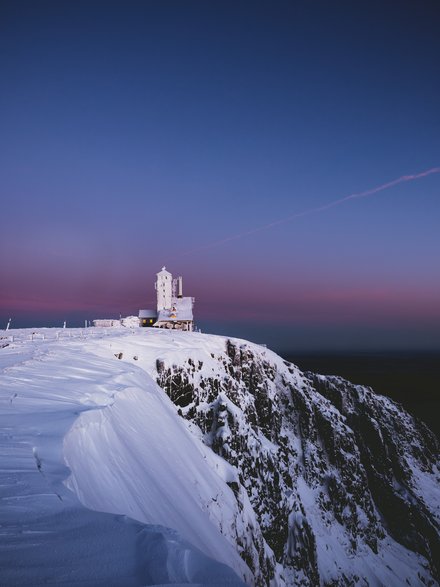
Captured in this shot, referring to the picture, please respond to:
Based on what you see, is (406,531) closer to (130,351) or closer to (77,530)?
(130,351)

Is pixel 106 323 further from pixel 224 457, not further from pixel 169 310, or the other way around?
pixel 224 457

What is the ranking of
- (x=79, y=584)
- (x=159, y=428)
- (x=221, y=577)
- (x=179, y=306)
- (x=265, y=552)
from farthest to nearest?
(x=179, y=306) → (x=265, y=552) → (x=159, y=428) → (x=221, y=577) → (x=79, y=584)

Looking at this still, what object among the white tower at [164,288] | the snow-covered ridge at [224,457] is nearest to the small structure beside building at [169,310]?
the white tower at [164,288]

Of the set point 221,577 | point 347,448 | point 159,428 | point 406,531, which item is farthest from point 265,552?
point 406,531

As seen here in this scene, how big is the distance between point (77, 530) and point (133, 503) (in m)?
2.30

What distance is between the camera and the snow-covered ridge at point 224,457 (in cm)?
486

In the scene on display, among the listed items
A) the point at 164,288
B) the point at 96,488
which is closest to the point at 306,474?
the point at 96,488

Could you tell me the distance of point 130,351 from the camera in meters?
21.8

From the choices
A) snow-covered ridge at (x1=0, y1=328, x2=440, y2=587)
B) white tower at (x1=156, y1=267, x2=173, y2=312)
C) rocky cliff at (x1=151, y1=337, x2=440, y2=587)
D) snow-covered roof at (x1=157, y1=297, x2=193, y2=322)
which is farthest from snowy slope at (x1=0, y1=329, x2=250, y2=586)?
white tower at (x1=156, y1=267, x2=173, y2=312)

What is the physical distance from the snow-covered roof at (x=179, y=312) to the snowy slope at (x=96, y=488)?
41.2 meters

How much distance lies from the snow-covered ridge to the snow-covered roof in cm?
1885

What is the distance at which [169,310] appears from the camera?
5500cm

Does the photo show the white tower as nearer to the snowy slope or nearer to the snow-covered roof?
the snow-covered roof

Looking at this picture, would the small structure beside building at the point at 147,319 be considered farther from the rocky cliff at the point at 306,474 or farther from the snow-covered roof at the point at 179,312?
the rocky cliff at the point at 306,474
